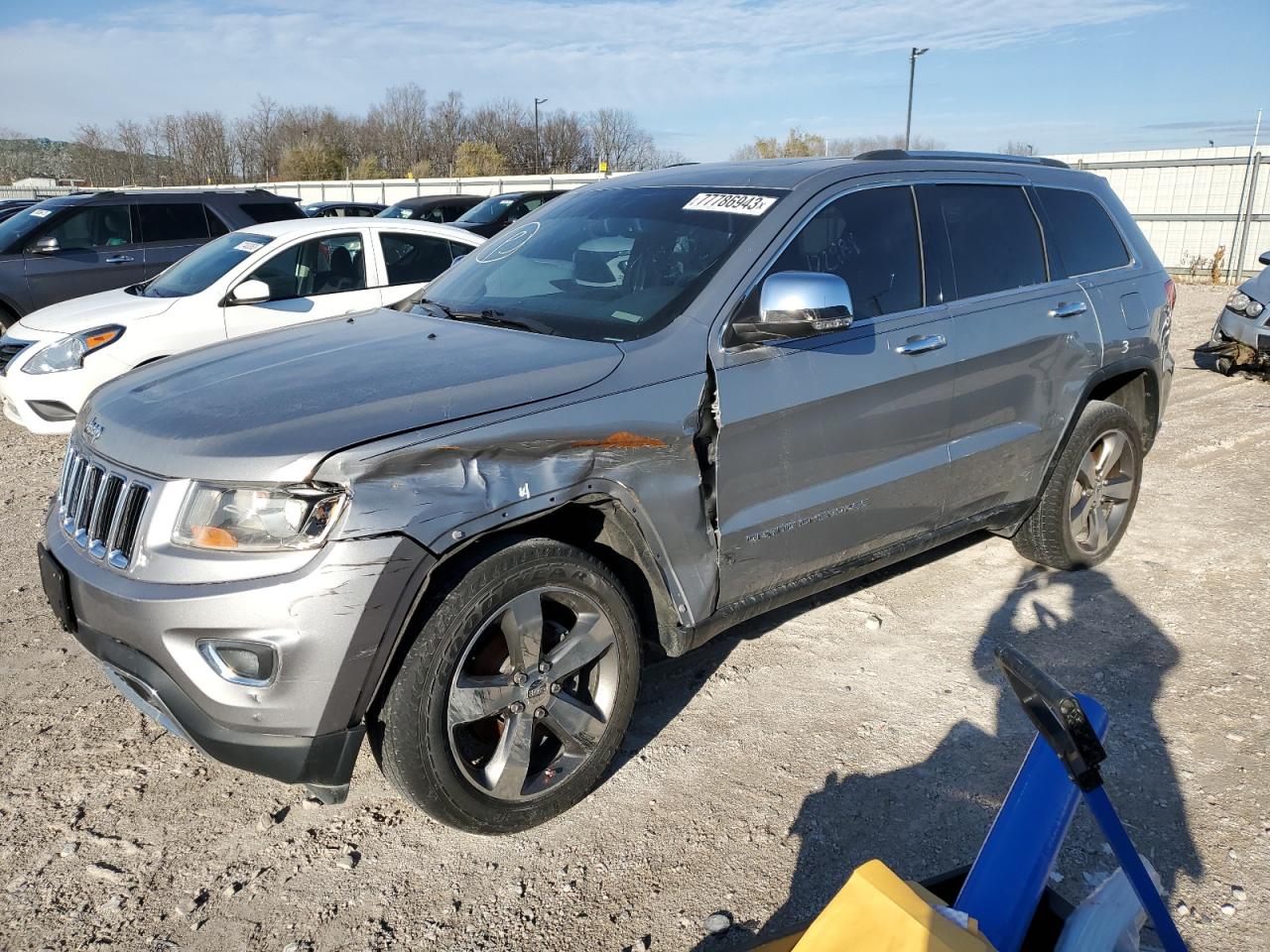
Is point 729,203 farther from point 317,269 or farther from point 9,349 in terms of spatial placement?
point 9,349

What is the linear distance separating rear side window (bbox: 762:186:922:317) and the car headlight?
A: 5505mm

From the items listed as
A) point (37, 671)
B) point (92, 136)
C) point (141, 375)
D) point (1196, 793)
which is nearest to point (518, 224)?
point (141, 375)

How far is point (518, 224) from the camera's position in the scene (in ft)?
14.2

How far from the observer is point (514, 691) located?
9.21 feet

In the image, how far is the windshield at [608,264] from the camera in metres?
3.33

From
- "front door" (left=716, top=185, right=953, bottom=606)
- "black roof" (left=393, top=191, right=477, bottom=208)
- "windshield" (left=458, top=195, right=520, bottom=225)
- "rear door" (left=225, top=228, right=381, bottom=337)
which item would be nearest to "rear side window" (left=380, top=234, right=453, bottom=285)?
"rear door" (left=225, top=228, right=381, bottom=337)

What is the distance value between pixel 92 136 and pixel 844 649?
6816 cm

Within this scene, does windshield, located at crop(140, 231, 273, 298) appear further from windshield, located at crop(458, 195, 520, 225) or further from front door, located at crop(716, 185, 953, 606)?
windshield, located at crop(458, 195, 520, 225)

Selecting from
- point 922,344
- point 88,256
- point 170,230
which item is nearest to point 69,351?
point 88,256

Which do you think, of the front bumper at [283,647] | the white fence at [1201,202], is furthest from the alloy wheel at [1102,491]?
the white fence at [1201,202]

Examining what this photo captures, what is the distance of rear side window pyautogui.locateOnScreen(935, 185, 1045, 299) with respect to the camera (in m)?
4.04

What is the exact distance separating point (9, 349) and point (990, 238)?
280 inches

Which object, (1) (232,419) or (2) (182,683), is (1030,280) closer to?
(1) (232,419)

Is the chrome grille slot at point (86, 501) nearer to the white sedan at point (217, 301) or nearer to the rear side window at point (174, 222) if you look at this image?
the white sedan at point (217, 301)
